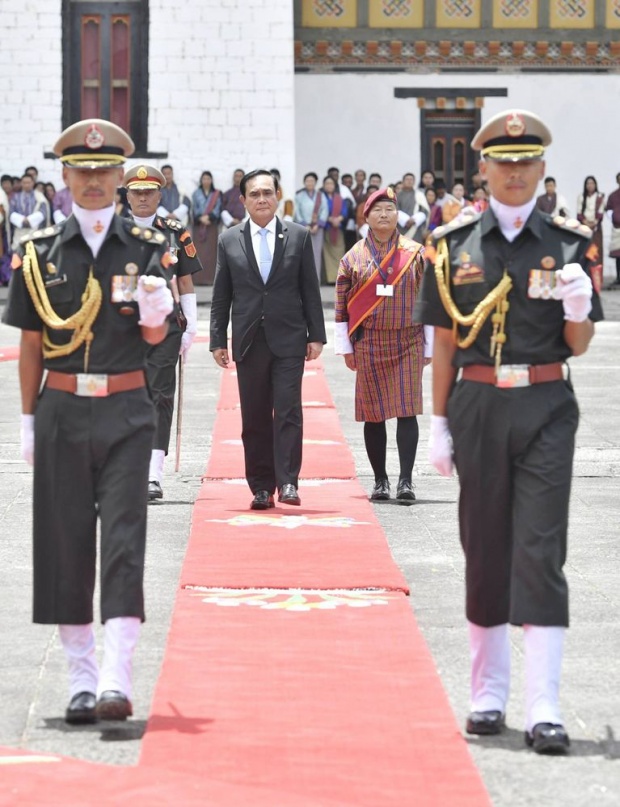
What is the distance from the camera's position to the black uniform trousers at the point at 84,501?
5672mm

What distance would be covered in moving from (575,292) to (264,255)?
4.53 metres

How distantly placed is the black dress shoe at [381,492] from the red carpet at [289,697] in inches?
47.4

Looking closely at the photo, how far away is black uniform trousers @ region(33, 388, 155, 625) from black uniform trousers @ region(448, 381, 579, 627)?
98 cm

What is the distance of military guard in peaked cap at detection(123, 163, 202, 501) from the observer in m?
9.88

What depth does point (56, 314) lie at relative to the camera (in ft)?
18.9

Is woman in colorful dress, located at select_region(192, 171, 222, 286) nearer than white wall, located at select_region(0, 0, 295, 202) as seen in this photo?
Yes

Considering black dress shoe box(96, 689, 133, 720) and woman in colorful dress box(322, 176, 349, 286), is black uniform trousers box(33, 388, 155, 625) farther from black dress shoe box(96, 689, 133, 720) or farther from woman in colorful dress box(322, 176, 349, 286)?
woman in colorful dress box(322, 176, 349, 286)

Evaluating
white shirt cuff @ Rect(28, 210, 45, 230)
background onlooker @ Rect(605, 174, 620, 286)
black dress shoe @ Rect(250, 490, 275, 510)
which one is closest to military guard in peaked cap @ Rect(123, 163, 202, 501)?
black dress shoe @ Rect(250, 490, 275, 510)

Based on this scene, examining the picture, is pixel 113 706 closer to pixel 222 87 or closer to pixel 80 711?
pixel 80 711

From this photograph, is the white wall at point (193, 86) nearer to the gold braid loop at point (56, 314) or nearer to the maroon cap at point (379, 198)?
the maroon cap at point (379, 198)

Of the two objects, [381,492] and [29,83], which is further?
[29,83]

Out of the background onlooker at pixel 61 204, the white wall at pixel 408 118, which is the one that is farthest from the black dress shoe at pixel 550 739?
the white wall at pixel 408 118

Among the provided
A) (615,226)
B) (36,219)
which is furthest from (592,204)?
(36,219)

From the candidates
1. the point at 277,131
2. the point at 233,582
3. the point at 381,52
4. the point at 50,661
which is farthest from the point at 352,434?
the point at 381,52
